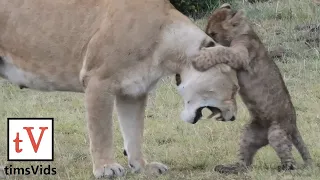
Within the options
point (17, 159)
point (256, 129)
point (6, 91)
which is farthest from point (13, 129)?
point (6, 91)

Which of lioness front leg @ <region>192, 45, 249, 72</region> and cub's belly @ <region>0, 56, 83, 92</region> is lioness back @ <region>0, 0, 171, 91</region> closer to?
cub's belly @ <region>0, 56, 83, 92</region>

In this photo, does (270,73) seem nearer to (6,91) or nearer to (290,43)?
(6,91)

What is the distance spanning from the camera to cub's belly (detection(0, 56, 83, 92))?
245 inches

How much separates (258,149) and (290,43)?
17.1ft

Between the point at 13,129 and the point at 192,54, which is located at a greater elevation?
the point at 192,54

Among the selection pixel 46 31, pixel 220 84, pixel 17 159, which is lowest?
pixel 17 159

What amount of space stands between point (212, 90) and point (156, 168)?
0.79 metres

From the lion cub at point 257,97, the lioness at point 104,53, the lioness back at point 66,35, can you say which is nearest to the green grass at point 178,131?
the lion cub at point 257,97

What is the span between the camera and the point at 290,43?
1136cm

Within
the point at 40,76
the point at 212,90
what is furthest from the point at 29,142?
Result: the point at 212,90

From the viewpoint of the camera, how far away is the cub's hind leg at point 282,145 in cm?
608

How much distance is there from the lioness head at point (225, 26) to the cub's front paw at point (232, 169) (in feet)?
2.89

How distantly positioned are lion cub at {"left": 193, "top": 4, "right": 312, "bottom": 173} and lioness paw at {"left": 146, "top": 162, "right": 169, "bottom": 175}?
41cm

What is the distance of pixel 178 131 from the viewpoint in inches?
301
